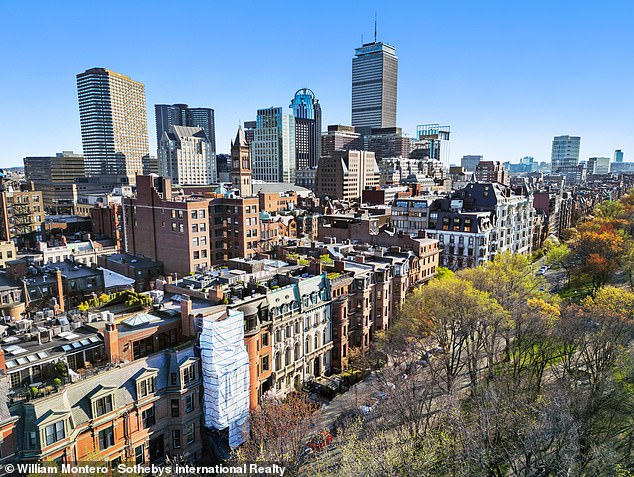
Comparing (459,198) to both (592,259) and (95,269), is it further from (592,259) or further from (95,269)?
(95,269)

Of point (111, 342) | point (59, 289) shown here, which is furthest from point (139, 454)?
point (59, 289)

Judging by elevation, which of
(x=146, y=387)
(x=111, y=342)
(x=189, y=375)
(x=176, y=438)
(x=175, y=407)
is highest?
(x=111, y=342)

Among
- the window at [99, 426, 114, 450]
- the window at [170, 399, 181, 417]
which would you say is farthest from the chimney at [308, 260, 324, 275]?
the window at [99, 426, 114, 450]

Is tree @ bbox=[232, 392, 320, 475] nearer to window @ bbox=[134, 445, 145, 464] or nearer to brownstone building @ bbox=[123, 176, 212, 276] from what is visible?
window @ bbox=[134, 445, 145, 464]

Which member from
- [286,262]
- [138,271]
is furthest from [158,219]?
[286,262]

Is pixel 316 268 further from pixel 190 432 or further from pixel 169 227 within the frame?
pixel 169 227
